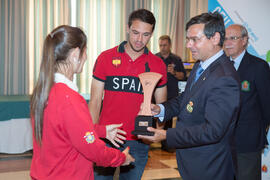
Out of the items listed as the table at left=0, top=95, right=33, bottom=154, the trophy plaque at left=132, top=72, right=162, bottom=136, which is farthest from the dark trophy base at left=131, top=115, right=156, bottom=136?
the table at left=0, top=95, right=33, bottom=154

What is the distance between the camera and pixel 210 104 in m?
1.53

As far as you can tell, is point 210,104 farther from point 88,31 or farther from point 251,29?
point 88,31

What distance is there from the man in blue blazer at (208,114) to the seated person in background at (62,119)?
46 cm

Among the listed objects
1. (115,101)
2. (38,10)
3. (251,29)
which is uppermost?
(38,10)

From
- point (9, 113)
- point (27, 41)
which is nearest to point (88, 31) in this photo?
point (27, 41)

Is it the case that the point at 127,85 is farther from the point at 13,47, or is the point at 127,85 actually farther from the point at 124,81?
the point at 13,47

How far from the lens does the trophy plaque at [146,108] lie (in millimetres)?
1806

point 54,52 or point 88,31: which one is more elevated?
point 88,31

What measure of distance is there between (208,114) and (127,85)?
0.77 metres

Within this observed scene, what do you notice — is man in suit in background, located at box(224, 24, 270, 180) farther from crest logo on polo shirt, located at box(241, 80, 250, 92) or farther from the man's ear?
the man's ear

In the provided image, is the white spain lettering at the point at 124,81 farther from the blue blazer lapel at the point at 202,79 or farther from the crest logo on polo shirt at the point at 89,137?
the crest logo on polo shirt at the point at 89,137

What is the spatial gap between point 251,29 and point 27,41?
5.05 meters

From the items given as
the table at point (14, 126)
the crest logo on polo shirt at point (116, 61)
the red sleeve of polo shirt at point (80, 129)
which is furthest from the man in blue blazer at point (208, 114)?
the table at point (14, 126)

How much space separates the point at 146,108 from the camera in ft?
6.28
